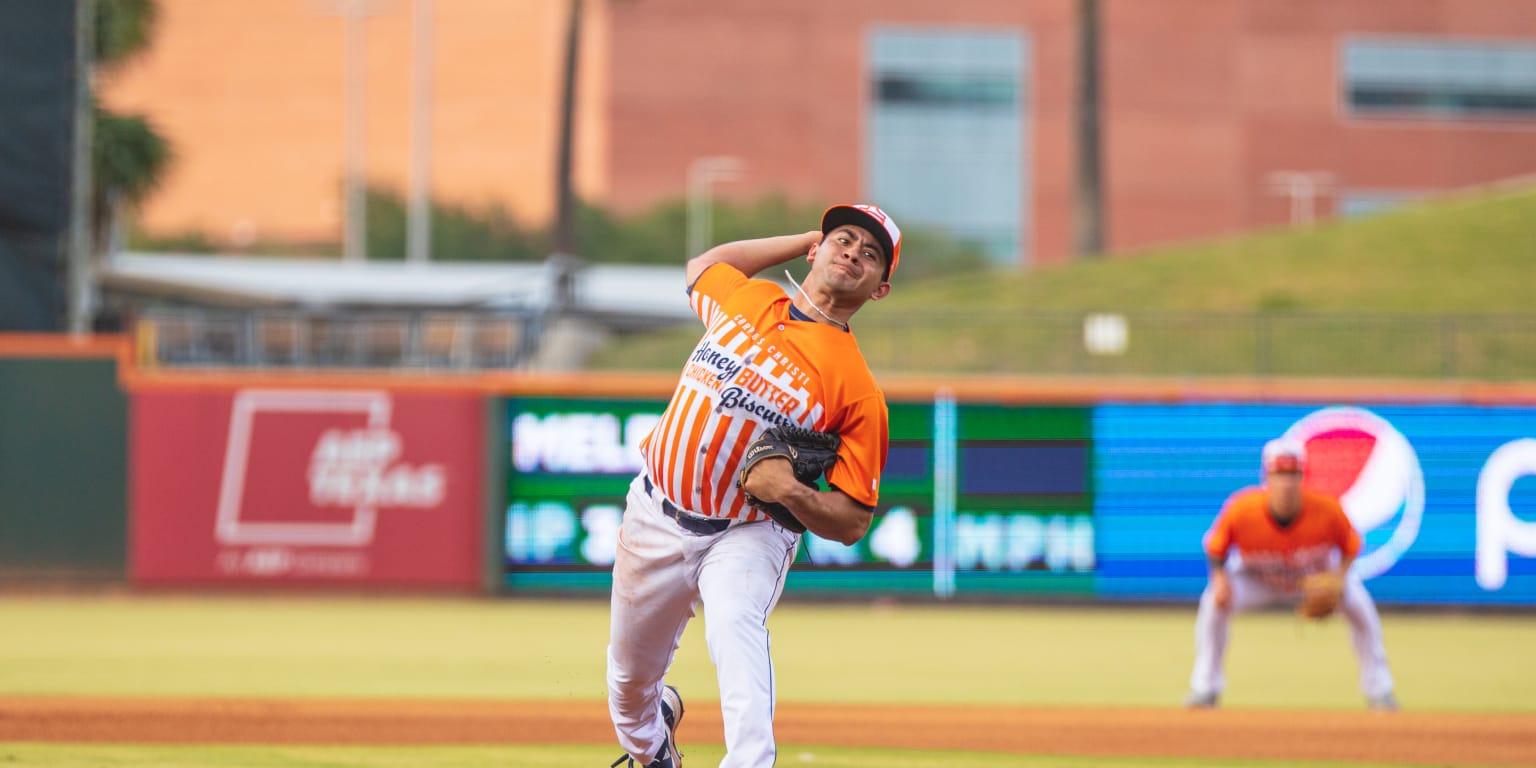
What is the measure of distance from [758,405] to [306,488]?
11917 millimetres

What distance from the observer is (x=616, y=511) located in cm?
1692

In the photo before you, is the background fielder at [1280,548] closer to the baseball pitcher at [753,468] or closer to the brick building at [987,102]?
the baseball pitcher at [753,468]

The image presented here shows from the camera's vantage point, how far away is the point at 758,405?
5902 mm

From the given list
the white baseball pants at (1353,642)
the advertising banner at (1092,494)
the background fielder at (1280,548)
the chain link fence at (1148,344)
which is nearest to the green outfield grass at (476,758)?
the white baseball pants at (1353,642)

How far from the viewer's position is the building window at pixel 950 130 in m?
59.3

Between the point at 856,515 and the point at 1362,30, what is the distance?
195ft

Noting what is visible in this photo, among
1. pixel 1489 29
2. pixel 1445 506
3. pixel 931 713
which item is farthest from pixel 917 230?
pixel 931 713

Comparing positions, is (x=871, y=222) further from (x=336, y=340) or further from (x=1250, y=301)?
(x=1250, y=301)

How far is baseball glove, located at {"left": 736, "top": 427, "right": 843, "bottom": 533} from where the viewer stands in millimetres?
5691

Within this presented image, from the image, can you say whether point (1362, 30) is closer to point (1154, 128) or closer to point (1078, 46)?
point (1154, 128)

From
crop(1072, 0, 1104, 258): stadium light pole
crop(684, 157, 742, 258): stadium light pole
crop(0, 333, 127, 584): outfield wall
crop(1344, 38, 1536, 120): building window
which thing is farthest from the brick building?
crop(0, 333, 127, 584): outfield wall

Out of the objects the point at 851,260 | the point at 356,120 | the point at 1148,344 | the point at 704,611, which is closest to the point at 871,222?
the point at 851,260

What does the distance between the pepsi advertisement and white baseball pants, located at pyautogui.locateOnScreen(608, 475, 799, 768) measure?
1135 centimetres

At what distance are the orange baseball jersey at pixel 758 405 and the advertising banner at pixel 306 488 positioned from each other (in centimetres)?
1145
